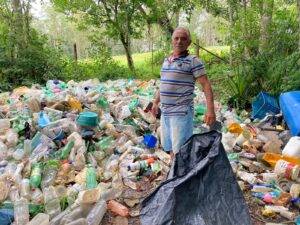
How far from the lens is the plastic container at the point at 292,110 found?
4.95m

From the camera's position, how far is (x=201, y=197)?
2742 mm

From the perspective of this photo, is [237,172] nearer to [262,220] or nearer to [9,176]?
[262,220]

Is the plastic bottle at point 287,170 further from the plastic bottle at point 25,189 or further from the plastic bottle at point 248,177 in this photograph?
the plastic bottle at point 25,189

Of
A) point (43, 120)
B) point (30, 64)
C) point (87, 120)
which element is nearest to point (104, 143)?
point (87, 120)

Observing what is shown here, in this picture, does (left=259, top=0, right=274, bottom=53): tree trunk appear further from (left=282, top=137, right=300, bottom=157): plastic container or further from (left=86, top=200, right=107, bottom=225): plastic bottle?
(left=86, top=200, right=107, bottom=225): plastic bottle

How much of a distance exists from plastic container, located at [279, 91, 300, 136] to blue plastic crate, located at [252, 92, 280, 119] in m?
0.79

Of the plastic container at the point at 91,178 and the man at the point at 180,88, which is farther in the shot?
the plastic container at the point at 91,178

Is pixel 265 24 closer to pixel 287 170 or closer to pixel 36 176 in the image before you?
pixel 287 170

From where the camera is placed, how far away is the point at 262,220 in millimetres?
3387

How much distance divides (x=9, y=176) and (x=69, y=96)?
7.51 feet

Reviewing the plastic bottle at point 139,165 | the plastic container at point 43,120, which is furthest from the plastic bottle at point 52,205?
the plastic container at point 43,120

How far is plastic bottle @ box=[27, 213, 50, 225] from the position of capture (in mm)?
3088

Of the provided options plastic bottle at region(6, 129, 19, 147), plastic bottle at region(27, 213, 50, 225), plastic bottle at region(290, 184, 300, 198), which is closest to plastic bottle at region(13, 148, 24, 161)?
plastic bottle at region(6, 129, 19, 147)

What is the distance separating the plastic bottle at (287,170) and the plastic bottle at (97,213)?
1925 millimetres
